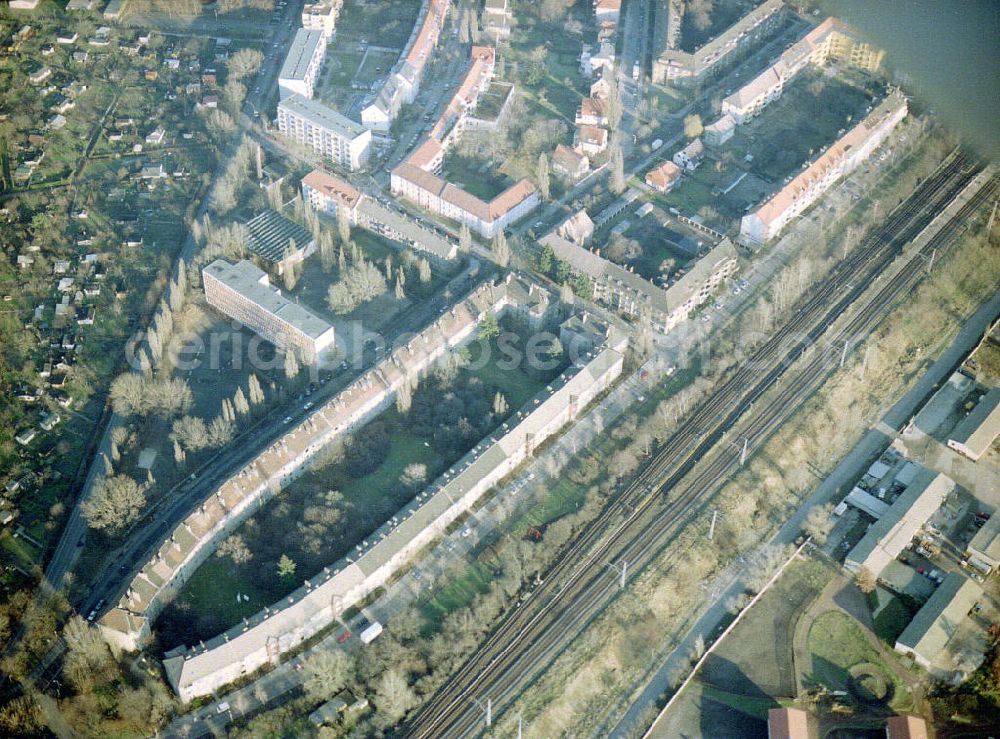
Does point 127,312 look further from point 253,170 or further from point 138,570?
point 138,570

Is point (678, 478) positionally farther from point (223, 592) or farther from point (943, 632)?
point (223, 592)

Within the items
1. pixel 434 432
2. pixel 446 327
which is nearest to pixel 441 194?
pixel 446 327

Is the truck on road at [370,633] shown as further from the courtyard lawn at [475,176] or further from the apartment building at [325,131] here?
the apartment building at [325,131]

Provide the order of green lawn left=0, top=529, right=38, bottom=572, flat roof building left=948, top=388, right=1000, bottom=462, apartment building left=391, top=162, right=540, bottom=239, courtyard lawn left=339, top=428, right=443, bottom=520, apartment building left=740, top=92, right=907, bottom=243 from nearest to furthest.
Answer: green lawn left=0, top=529, right=38, bottom=572, courtyard lawn left=339, top=428, right=443, bottom=520, flat roof building left=948, top=388, right=1000, bottom=462, apartment building left=740, top=92, right=907, bottom=243, apartment building left=391, top=162, right=540, bottom=239

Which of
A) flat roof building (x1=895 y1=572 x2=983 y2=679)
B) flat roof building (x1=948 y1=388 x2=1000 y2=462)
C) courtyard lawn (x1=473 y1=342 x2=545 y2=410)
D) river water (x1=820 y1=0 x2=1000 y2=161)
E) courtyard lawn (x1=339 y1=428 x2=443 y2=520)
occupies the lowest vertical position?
courtyard lawn (x1=339 y1=428 x2=443 y2=520)

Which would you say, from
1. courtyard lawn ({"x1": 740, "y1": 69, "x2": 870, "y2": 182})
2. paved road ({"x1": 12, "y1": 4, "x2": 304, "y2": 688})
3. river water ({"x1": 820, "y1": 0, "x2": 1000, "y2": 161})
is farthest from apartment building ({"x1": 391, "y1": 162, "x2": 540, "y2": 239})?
river water ({"x1": 820, "y1": 0, "x2": 1000, "y2": 161})

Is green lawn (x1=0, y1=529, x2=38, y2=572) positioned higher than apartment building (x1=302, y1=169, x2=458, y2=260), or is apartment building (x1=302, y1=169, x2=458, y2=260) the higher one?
apartment building (x1=302, y1=169, x2=458, y2=260)

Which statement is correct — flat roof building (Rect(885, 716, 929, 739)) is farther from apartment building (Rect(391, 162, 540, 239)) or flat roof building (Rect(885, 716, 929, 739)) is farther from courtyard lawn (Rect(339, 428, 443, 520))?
apartment building (Rect(391, 162, 540, 239))
